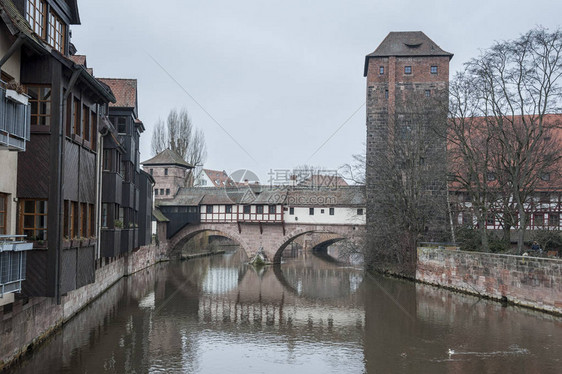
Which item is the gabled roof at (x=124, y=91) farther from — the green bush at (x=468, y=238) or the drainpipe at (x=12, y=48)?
the green bush at (x=468, y=238)

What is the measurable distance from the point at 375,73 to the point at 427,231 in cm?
1032

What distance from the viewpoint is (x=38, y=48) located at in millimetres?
9867

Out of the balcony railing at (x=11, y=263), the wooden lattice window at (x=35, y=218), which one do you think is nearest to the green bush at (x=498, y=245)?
the wooden lattice window at (x=35, y=218)

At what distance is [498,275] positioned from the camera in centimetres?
1962

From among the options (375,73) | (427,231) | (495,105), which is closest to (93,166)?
(495,105)

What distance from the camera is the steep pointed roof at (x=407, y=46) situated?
33.5m

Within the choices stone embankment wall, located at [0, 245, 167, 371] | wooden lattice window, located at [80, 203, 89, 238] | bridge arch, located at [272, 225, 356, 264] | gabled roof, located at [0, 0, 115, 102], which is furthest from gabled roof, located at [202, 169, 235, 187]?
gabled roof, located at [0, 0, 115, 102]

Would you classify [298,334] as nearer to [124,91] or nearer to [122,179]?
[122,179]

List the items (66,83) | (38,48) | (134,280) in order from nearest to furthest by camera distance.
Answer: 1. (38,48)
2. (66,83)
3. (134,280)

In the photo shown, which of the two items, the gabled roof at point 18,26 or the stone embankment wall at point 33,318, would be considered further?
the stone embankment wall at point 33,318

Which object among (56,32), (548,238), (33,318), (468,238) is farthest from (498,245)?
(56,32)

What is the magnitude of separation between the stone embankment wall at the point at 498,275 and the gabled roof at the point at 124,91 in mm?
14165

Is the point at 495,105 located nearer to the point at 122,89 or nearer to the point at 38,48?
the point at 122,89

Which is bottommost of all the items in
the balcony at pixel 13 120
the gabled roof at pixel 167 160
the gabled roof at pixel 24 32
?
the balcony at pixel 13 120
